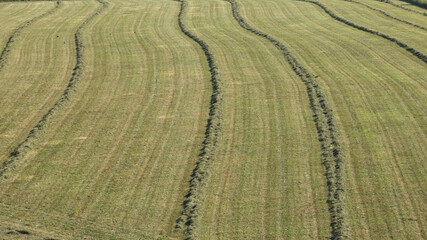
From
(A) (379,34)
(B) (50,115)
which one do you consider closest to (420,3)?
(A) (379,34)

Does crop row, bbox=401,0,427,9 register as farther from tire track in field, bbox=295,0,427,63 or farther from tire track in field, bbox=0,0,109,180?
tire track in field, bbox=0,0,109,180

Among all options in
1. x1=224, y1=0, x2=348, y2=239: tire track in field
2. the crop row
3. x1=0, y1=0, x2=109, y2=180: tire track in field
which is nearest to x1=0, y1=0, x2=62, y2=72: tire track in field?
x1=0, y1=0, x2=109, y2=180: tire track in field

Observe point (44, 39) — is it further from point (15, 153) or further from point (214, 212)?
point (214, 212)

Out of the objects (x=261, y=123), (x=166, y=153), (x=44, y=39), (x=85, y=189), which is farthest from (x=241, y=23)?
(x=85, y=189)

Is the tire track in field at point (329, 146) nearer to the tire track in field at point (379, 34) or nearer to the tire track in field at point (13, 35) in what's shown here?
the tire track in field at point (379, 34)

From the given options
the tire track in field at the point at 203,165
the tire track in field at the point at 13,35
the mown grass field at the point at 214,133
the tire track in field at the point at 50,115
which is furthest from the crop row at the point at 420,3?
the tire track in field at the point at 13,35

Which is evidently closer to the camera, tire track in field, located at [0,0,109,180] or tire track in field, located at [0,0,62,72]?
tire track in field, located at [0,0,109,180]

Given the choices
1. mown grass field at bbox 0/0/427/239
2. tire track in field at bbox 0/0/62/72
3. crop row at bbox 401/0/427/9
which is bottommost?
tire track in field at bbox 0/0/62/72
